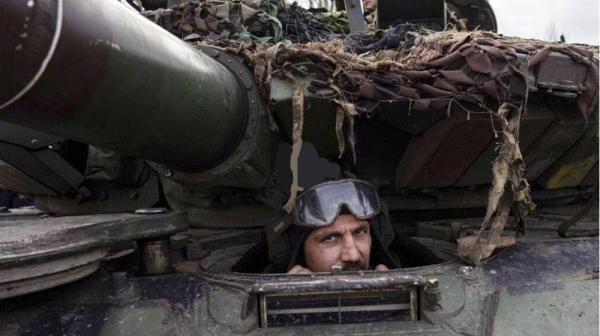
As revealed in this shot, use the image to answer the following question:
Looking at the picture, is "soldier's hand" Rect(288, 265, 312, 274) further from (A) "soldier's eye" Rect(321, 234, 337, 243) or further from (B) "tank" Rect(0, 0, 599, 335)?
(B) "tank" Rect(0, 0, 599, 335)

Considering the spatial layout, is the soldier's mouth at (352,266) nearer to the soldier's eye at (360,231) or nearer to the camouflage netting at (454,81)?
the soldier's eye at (360,231)

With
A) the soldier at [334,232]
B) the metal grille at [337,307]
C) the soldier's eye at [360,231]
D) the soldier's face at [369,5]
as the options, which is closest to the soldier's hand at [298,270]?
the soldier at [334,232]

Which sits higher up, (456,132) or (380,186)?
Result: (456,132)

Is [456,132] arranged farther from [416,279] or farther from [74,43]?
[74,43]

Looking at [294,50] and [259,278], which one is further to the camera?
[294,50]

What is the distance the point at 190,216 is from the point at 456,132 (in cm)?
164

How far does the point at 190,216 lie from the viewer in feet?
12.8

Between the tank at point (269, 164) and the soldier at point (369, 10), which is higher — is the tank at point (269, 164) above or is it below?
below

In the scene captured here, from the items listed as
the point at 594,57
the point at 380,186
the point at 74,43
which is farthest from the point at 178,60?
the point at 594,57

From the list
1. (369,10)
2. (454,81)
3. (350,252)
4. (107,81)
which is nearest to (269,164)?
(350,252)

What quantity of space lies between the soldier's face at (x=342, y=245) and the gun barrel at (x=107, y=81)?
0.82 metres

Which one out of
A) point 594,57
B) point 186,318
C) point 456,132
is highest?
point 594,57

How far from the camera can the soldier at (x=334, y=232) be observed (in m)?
3.30

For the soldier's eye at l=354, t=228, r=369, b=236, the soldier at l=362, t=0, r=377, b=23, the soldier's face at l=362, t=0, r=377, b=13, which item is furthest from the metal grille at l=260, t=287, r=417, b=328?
the soldier's face at l=362, t=0, r=377, b=13
